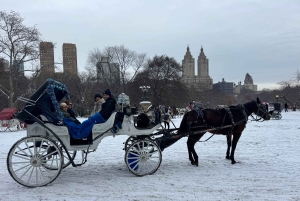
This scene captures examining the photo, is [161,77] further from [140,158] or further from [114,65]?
[140,158]


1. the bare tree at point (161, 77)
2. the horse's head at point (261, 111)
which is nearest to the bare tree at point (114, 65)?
the bare tree at point (161, 77)

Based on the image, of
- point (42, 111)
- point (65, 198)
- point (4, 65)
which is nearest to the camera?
point (65, 198)

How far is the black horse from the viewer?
704 centimetres

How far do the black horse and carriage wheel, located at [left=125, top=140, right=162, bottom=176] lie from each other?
1296mm

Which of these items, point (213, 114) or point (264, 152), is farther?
point (264, 152)

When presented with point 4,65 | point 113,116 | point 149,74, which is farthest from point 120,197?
point 149,74

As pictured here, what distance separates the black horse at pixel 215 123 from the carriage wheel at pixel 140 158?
4.25ft

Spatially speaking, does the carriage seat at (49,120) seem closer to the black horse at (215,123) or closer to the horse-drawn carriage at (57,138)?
the horse-drawn carriage at (57,138)

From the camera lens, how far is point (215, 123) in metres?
7.32

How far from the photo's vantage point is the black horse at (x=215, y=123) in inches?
277

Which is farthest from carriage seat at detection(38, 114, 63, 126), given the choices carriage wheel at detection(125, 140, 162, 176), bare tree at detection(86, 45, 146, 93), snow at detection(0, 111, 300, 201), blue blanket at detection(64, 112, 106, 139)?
bare tree at detection(86, 45, 146, 93)

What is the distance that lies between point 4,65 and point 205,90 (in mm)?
53565

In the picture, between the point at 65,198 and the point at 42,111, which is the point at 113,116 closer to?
the point at 42,111

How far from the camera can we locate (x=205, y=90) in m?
73.7
